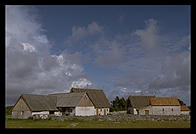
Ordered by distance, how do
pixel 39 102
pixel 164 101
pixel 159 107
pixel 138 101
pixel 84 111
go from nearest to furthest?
pixel 39 102
pixel 84 111
pixel 159 107
pixel 164 101
pixel 138 101

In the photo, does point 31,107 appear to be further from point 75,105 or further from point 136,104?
point 136,104

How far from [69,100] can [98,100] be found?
296 inches

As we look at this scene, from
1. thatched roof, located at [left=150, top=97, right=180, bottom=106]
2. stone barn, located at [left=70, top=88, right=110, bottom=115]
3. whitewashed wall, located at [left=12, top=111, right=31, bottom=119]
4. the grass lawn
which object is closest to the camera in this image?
the grass lawn

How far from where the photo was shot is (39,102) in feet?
129

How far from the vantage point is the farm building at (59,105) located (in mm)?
37594

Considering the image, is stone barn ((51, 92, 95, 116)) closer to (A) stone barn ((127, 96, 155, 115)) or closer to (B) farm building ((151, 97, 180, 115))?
(A) stone barn ((127, 96, 155, 115))

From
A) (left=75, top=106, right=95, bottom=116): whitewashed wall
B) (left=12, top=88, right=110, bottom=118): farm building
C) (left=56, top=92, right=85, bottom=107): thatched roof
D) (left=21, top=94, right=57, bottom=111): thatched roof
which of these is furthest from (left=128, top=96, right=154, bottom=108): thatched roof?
(left=21, top=94, right=57, bottom=111): thatched roof

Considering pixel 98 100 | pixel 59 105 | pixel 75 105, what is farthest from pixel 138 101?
pixel 59 105

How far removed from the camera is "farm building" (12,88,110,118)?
37594mm

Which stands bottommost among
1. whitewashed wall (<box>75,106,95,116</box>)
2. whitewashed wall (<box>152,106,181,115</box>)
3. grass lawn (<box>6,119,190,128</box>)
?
whitewashed wall (<box>152,106,181,115</box>)
